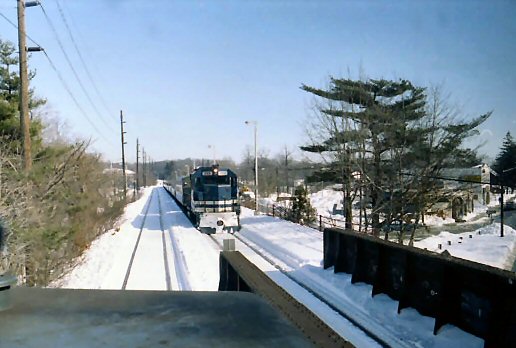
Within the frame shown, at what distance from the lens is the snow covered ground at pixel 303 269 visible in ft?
25.2

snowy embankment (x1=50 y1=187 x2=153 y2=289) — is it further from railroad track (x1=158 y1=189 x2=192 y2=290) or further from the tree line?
railroad track (x1=158 y1=189 x2=192 y2=290)

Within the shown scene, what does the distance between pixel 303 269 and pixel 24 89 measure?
10.3 metres

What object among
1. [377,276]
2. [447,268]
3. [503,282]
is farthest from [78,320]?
[377,276]

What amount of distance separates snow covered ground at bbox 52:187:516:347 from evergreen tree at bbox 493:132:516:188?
4.30 metres

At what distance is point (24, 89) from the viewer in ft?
42.8

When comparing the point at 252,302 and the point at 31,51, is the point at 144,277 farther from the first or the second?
the point at 252,302

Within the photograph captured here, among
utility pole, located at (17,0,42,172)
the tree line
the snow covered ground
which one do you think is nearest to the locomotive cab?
the snow covered ground

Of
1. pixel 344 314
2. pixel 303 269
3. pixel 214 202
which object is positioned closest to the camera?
pixel 344 314

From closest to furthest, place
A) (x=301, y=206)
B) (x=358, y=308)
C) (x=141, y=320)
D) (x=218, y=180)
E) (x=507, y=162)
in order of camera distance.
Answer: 1. (x=141, y=320)
2. (x=358, y=308)
3. (x=507, y=162)
4. (x=218, y=180)
5. (x=301, y=206)

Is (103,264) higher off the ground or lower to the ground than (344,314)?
lower

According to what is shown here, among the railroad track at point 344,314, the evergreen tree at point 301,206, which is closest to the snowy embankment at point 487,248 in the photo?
the evergreen tree at point 301,206

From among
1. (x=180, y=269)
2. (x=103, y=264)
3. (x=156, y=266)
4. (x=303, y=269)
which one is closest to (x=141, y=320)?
(x=303, y=269)

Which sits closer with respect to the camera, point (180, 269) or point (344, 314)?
point (344, 314)

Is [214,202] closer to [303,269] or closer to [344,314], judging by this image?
[303,269]
